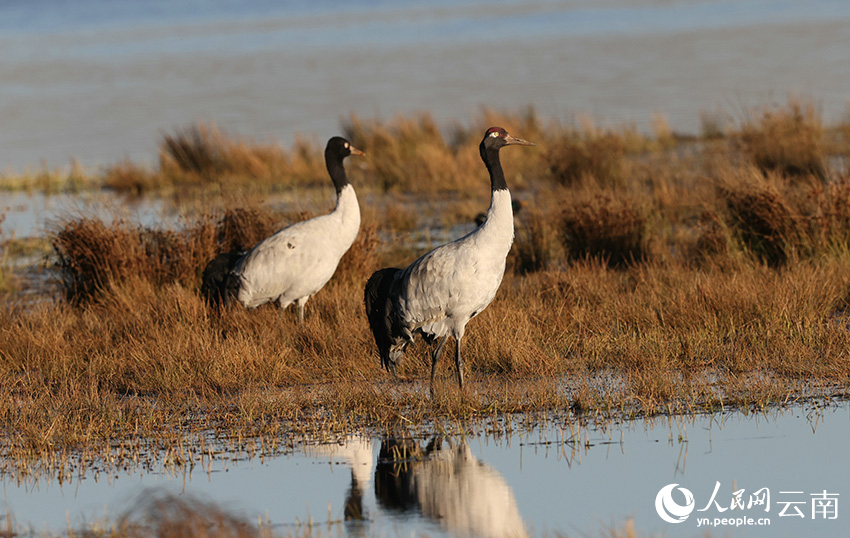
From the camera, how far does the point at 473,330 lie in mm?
8406

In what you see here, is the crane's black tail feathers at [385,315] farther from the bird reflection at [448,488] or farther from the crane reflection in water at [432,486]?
the bird reflection at [448,488]

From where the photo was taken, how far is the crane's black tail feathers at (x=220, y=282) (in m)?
9.44

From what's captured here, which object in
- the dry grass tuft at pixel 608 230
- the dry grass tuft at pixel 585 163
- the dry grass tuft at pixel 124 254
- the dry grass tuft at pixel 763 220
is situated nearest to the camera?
the dry grass tuft at pixel 763 220

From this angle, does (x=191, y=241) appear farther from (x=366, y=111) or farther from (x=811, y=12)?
(x=811, y=12)

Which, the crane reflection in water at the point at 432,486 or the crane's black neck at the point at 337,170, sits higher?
the crane's black neck at the point at 337,170

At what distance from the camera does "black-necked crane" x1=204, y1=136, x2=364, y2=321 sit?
9102 millimetres

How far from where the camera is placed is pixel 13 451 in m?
6.16

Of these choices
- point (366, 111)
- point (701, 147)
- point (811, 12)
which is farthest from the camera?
point (811, 12)

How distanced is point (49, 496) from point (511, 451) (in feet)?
7.22

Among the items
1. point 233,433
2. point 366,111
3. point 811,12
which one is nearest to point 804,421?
point 233,433

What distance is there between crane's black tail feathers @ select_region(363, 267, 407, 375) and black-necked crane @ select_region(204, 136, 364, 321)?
1.55 m

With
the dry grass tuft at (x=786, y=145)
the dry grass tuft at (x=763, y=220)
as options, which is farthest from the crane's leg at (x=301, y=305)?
the dry grass tuft at (x=786, y=145)

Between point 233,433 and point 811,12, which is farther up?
point 811,12

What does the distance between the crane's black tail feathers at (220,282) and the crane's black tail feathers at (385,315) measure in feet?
6.98
